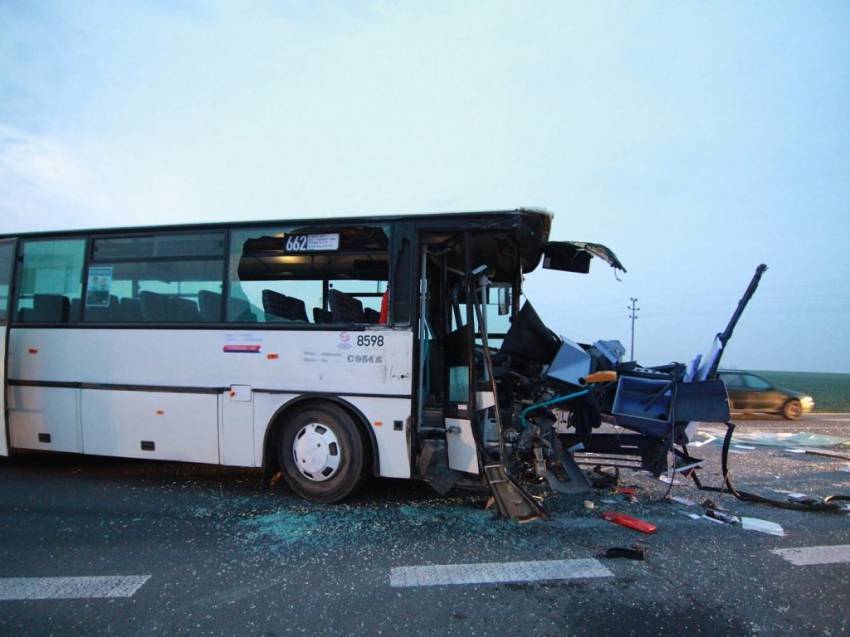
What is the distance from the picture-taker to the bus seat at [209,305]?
19.4 ft

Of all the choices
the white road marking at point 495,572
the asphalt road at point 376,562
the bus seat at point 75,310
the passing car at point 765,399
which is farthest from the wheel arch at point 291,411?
the passing car at point 765,399

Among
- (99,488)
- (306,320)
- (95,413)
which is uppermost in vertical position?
(306,320)

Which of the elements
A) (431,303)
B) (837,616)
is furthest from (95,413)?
(837,616)

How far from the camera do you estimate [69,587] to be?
11.8ft

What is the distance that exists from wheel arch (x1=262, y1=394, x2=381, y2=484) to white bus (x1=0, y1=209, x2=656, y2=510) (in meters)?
→ 0.02

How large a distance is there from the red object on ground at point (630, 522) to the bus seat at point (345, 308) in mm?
3010

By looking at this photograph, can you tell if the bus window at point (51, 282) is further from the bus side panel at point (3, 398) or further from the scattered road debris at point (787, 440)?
the scattered road debris at point (787, 440)

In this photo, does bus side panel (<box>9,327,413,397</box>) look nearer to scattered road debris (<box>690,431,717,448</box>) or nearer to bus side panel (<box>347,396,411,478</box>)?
bus side panel (<box>347,396,411,478</box>)

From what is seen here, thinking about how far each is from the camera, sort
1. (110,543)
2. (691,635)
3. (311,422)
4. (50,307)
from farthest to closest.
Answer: (50,307) < (311,422) < (110,543) < (691,635)

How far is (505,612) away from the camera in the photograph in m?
3.31

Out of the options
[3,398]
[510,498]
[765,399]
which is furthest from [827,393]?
[3,398]

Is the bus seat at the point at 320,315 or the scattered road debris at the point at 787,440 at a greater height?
the bus seat at the point at 320,315

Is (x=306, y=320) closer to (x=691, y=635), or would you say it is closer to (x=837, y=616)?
(x=691, y=635)

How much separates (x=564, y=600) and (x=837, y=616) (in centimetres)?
160
